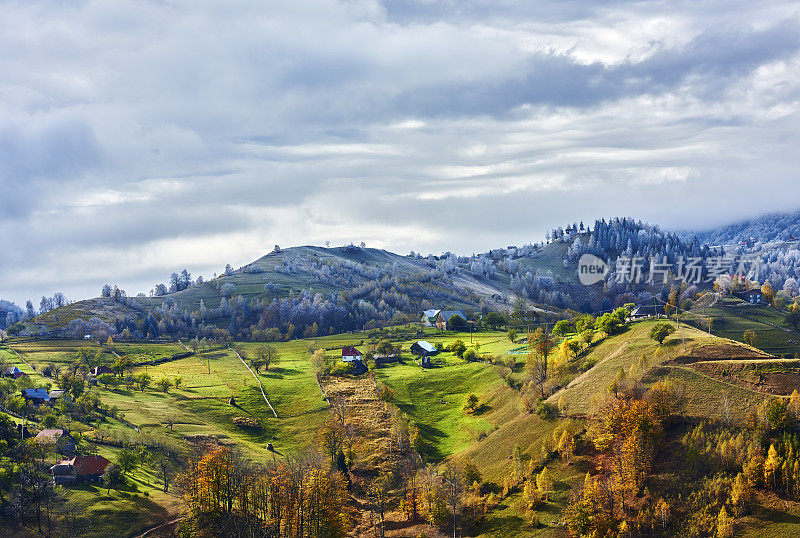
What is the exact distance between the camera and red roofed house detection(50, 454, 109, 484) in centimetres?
8431

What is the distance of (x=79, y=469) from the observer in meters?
85.1

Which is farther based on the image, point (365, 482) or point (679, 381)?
point (365, 482)

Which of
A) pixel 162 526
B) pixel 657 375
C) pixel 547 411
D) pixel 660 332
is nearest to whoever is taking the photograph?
pixel 162 526

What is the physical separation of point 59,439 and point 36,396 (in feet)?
95.8

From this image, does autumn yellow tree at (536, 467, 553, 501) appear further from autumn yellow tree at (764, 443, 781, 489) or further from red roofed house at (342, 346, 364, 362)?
red roofed house at (342, 346, 364, 362)

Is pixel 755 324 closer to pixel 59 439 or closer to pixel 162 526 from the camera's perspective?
pixel 162 526

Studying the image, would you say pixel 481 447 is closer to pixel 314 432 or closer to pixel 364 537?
pixel 364 537

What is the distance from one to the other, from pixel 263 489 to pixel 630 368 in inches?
2275

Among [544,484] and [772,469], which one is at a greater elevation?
[772,469]

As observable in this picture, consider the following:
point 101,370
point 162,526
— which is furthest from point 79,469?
point 101,370

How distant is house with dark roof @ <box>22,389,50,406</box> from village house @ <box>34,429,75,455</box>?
22.7 m

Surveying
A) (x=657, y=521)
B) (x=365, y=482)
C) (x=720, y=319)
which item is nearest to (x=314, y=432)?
(x=365, y=482)

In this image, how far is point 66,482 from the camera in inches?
3312

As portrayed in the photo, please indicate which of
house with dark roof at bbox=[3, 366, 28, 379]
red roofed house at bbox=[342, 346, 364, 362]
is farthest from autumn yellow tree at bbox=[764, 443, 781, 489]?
house with dark roof at bbox=[3, 366, 28, 379]
